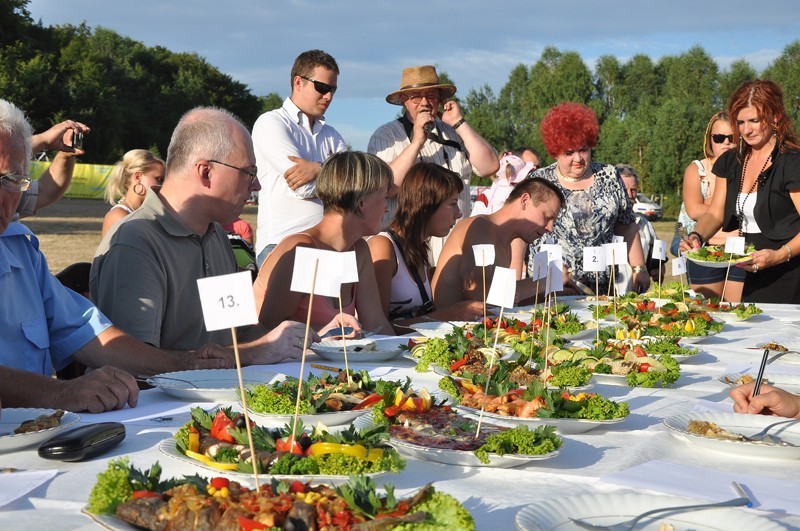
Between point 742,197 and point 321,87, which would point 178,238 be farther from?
point 742,197

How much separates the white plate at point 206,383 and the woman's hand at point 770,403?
122 cm

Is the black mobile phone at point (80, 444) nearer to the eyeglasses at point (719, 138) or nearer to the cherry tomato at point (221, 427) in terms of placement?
the cherry tomato at point (221, 427)

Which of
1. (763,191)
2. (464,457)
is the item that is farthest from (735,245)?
(464,457)

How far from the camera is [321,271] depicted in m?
2.69

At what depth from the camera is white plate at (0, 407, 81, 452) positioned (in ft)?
5.87

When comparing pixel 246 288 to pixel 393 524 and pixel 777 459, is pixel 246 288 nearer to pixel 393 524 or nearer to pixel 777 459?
pixel 393 524

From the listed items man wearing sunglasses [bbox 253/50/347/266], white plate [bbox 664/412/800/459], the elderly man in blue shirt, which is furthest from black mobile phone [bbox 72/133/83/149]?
white plate [bbox 664/412/800/459]

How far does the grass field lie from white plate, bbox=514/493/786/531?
12413mm

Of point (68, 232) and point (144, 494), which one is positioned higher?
point (68, 232)

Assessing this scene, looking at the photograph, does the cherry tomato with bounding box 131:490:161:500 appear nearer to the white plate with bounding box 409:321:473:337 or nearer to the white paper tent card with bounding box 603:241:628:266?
the white plate with bounding box 409:321:473:337

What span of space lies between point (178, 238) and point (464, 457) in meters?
2.05

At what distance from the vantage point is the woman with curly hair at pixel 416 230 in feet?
16.7

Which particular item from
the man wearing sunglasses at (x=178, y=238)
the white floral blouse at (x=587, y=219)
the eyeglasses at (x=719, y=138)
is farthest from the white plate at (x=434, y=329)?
the eyeglasses at (x=719, y=138)

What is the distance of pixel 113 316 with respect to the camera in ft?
10.7
